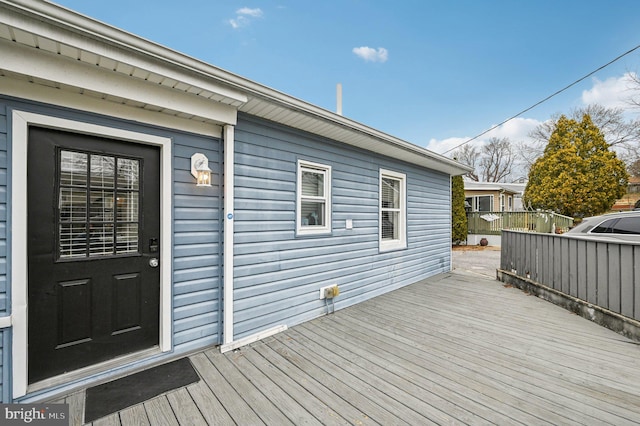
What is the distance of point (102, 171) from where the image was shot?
216 centimetres

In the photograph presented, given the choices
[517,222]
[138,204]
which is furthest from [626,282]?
[517,222]

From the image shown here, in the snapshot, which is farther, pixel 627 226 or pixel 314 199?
pixel 627 226

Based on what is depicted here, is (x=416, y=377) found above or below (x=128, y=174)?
below

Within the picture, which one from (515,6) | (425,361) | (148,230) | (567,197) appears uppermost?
(515,6)

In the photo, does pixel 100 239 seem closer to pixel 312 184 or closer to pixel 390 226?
pixel 312 184

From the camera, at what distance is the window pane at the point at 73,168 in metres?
2.00

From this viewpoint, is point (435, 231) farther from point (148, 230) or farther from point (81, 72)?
point (81, 72)

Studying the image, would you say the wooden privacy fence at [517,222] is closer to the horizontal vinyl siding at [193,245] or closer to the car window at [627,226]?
the car window at [627,226]

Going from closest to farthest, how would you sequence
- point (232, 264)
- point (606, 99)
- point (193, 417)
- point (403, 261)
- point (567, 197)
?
point (193, 417) < point (232, 264) < point (403, 261) < point (567, 197) < point (606, 99)

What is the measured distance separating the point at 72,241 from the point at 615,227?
745 centimetres

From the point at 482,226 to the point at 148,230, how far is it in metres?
13.4

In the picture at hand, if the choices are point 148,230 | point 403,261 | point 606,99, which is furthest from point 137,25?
point 606,99

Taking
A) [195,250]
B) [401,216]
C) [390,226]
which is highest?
[401,216]

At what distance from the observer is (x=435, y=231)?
6266 mm
